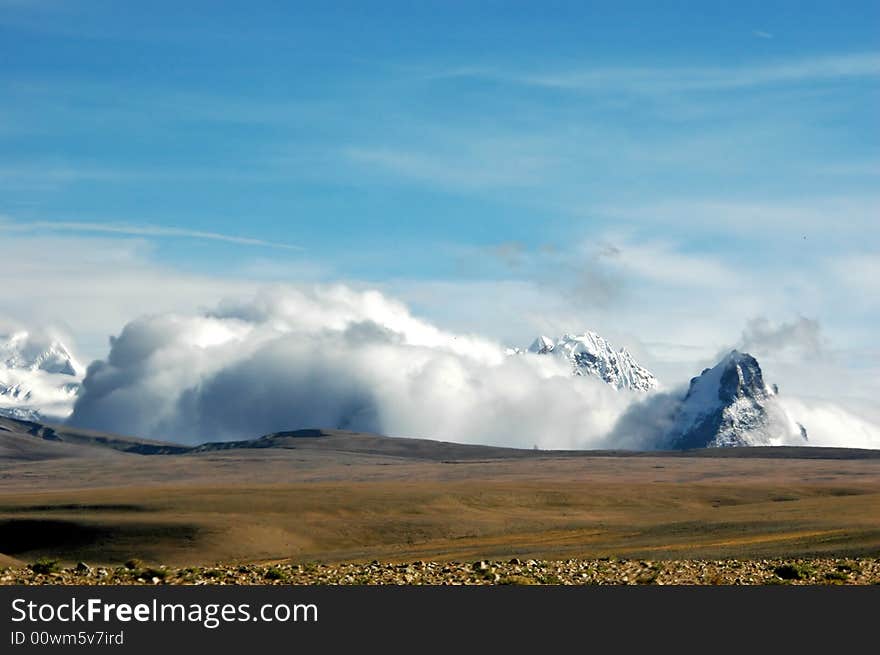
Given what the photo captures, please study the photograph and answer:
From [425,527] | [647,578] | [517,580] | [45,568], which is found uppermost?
[425,527]

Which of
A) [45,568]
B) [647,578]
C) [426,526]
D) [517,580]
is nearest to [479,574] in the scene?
[517,580]

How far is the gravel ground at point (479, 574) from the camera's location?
31344mm

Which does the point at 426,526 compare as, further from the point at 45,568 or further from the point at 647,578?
the point at 647,578

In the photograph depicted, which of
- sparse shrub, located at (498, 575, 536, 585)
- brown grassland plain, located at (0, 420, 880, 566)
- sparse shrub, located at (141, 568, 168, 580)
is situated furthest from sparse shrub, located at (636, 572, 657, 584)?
sparse shrub, located at (141, 568, 168, 580)

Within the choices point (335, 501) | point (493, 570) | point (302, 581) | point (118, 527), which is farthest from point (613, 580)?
point (335, 501)

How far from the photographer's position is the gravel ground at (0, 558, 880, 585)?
103 ft

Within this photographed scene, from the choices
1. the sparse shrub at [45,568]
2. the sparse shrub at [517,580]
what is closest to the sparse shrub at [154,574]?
the sparse shrub at [45,568]

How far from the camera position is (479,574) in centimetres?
3294

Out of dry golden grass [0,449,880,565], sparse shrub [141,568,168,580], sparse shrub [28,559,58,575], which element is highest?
dry golden grass [0,449,880,565]

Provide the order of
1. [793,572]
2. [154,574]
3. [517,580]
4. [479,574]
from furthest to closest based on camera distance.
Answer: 1. [793,572]
2. [479,574]
3. [517,580]
4. [154,574]

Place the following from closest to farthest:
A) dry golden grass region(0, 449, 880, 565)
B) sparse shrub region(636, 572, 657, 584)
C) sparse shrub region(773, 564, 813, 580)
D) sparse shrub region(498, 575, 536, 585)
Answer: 1. sparse shrub region(498, 575, 536, 585)
2. sparse shrub region(636, 572, 657, 584)
3. sparse shrub region(773, 564, 813, 580)
4. dry golden grass region(0, 449, 880, 565)

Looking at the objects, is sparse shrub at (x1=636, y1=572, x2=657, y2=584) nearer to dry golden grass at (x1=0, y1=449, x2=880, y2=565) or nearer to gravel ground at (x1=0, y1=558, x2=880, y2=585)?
gravel ground at (x1=0, y1=558, x2=880, y2=585)

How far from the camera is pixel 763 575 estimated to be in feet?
112

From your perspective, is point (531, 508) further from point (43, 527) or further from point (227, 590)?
point (227, 590)
